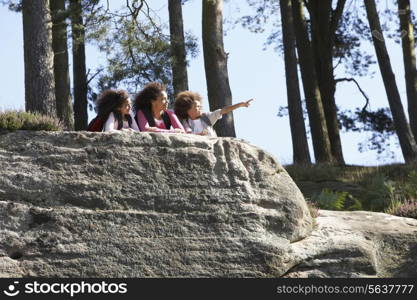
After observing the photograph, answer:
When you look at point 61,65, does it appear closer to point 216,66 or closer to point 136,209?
point 216,66

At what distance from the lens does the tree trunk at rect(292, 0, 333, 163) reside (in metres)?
18.2

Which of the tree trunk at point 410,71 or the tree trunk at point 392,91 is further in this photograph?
the tree trunk at point 410,71

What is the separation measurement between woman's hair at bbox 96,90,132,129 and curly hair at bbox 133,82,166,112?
14.8 inches

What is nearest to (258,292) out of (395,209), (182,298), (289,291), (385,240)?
(289,291)

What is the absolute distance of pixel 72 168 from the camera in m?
8.73

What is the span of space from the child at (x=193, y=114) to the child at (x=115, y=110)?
0.76 meters

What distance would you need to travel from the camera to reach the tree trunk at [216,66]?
48.4 feet

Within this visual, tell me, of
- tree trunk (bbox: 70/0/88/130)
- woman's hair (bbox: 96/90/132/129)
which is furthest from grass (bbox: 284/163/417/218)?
tree trunk (bbox: 70/0/88/130)

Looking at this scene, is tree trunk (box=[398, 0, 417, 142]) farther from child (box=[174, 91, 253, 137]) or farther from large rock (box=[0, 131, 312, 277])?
large rock (box=[0, 131, 312, 277])

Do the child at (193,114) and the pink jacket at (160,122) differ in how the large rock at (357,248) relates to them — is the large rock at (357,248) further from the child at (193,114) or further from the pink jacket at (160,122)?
the pink jacket at (160,122)

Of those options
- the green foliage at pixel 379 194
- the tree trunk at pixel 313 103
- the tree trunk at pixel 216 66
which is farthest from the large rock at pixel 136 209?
the tree trunk at pixel 313 103

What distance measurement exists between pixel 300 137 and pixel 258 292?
10.4 m

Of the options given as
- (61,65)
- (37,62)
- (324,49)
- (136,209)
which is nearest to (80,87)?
(61,65)

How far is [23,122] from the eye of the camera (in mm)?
9094
